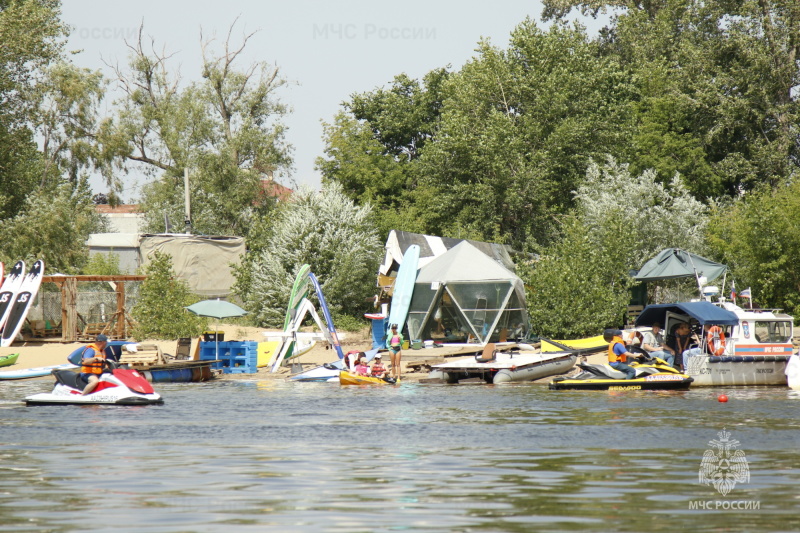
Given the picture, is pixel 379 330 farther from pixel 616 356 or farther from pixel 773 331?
pixel 773 331

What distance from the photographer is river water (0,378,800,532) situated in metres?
9.45

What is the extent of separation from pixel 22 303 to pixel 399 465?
29.5m

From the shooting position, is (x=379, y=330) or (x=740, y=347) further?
(x=379, y=330)

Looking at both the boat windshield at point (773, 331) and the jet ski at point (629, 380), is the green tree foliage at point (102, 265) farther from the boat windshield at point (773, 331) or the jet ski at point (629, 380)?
the boat windshield at point (773, 331)

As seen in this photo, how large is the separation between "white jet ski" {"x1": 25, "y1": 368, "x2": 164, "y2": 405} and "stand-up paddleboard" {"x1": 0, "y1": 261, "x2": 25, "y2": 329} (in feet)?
56.8

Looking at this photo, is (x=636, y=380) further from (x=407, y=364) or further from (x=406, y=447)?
(x=406, y=447)

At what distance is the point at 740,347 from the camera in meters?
28.4

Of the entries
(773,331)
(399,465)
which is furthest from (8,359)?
(399,465)

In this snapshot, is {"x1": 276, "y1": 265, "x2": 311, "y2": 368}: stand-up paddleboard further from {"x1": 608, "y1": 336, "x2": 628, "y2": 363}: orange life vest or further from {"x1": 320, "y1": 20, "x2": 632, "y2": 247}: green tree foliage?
{"x1": 320, "y1": 20, "x2": 632, "y2": 247}: green tree foliage

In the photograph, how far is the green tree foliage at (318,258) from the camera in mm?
43969

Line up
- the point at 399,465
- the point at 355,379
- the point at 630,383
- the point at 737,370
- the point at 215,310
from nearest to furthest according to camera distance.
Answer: the point at 399,465, the point at 630,383, the point at 737,370, the point at 355,379, the point at 215,310

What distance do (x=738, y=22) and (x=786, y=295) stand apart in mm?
17816

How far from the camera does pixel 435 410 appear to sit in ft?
69.0

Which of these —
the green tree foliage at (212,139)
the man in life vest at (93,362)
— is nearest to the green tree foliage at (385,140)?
the green tree foliage at (212,139)
